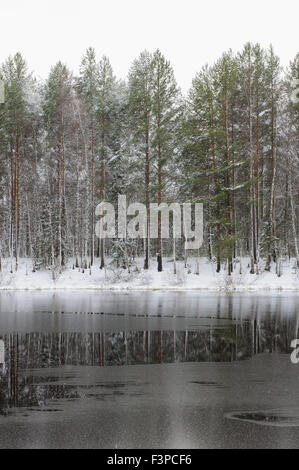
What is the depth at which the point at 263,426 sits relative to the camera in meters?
6.91

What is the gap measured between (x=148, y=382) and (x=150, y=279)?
27747mm

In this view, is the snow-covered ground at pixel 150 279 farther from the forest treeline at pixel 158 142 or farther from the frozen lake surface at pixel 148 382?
the frozen lake surface at pixel 148 382

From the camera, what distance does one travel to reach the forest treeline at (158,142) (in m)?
39.4

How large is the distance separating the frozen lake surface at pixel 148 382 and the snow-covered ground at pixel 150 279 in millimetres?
16741

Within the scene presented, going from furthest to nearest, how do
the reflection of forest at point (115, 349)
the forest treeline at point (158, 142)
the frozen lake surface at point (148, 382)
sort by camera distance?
the forest treeline at point (158, 142) → the reflection of forest at point (115, 349) → the frozen lake surface at point (148, 382)

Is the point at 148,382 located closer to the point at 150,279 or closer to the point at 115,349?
the point at 115,349

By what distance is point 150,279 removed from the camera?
Result: 122 ft

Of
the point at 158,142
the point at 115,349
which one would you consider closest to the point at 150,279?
the point at 158,142

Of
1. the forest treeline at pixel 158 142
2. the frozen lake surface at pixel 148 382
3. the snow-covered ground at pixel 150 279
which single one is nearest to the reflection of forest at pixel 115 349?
the frozen lake surface at pixel 148 382

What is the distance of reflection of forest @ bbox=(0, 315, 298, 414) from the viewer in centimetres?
891

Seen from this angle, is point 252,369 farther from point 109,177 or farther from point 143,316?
point 109,177

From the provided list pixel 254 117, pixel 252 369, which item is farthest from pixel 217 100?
pixel 252 369

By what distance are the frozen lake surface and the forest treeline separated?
2214 cm

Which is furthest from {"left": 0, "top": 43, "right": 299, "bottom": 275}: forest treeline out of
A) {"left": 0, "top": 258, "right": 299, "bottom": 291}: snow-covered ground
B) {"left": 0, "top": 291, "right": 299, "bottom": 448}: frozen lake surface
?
{"left": 0, "top": 291, "right": 299, "bottom": 448}: frozen lake surface
